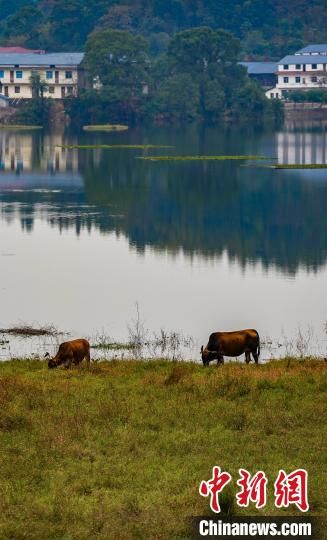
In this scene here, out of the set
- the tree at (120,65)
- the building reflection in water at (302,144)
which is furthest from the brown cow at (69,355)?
the tree at (120,65)

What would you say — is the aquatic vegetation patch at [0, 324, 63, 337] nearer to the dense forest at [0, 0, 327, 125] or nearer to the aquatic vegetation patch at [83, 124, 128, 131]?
the aquatic vegetation patch at [83, 124, 128, 131]

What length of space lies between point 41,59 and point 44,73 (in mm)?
2178

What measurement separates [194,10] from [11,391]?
112062 mm

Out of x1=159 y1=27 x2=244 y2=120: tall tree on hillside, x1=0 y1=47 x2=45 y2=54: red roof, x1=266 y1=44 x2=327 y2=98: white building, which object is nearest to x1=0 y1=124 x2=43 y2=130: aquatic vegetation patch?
x1=159 y1=27 x2=244 y2=120: tall tree on hillside

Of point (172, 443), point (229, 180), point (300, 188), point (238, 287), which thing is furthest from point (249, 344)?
point (229, 180)

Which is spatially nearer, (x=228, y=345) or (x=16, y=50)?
(x=228, y=345)

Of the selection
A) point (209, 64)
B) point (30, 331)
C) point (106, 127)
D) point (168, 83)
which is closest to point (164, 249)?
point (30, 331)

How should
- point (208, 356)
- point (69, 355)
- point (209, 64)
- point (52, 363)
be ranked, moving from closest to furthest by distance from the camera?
1. point (52, 363)
2. point (69, 355)
3. point (208, 356)
4. point (209, 64)

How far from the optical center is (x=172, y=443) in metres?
10.8

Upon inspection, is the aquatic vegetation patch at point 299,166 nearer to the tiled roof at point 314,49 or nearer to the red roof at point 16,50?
the red roof at point 16,50

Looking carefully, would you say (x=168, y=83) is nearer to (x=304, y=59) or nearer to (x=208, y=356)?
(x=304, y=59)

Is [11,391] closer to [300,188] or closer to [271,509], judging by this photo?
[271,509]

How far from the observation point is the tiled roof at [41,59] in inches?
3959

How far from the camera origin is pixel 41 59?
102 meters
